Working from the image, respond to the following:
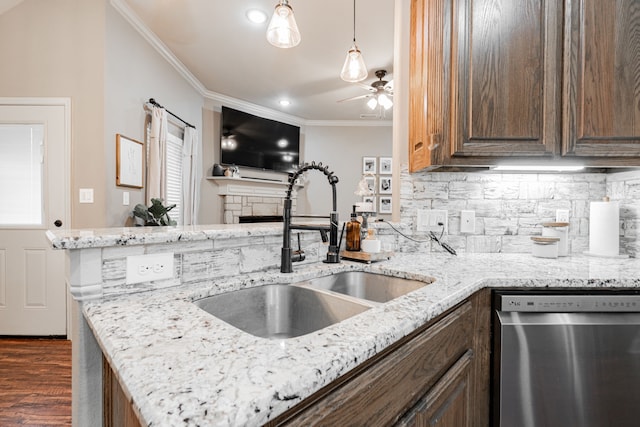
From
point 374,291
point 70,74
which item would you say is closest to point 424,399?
point 374,291

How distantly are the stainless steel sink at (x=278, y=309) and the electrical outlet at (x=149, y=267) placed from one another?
0.47 feet

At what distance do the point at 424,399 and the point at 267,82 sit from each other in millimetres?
4434

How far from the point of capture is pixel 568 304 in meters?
1.13

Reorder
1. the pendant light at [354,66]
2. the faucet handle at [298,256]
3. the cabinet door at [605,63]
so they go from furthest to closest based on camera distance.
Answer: the pendant light at [354,66], the cabinet door at [605,63], the faucet handle at [298,256]

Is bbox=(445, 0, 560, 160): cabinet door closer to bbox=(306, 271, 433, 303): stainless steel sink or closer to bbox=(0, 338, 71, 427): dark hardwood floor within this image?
bbox=(306, 271, 433, 303): stainless steel sink

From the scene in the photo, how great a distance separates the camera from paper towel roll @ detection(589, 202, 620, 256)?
161cm

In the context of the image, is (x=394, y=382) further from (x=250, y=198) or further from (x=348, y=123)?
(x=348, y=123)

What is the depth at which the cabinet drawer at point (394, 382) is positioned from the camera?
520 mm

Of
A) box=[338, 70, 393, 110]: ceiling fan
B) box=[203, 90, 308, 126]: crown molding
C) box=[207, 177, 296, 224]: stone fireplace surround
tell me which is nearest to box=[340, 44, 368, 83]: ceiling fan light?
box=[338, 70, 393, 110]: ceiling fan

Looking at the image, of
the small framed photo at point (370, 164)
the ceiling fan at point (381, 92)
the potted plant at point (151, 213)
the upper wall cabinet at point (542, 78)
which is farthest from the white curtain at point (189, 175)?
the upper wall cabinet at point (542, 78)

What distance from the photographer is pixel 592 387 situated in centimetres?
112

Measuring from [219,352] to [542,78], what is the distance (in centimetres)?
164

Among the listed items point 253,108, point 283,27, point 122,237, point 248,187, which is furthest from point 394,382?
point 253,108

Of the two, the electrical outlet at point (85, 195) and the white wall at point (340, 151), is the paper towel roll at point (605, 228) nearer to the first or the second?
the electrical outlet at point (85, 195)
